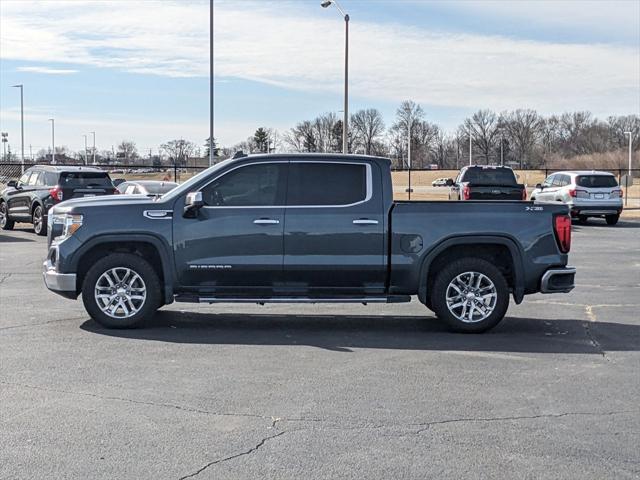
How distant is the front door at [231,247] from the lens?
29.2 ft

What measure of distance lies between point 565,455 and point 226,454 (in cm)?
210

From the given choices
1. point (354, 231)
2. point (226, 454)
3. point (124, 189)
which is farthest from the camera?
point (124, 189)

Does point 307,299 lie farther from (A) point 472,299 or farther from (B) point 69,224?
(B) point 69,224

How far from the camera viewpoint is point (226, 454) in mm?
5062

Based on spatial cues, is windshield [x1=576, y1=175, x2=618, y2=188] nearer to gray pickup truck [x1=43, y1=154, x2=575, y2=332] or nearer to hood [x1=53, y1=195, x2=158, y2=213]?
gray pickup truck [x1=43, y1=154, x2=575, y2=332]

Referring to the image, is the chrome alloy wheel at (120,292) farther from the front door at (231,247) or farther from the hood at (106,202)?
the hood at (106,202)

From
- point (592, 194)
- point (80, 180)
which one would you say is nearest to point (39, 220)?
point (80, 180)

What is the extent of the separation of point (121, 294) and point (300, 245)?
2049 millimetres

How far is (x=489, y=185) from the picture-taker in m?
23.7

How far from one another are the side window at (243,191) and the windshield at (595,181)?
→ 2091cm

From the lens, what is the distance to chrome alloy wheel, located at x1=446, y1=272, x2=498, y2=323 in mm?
8969

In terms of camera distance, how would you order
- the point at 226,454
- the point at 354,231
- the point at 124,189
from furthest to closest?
the point at 124,189 → the point at 354,231 → the point at 226,454

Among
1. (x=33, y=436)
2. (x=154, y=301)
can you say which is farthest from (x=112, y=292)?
(x=33, y=436)

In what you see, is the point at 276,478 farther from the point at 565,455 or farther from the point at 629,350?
the point at 629,350
